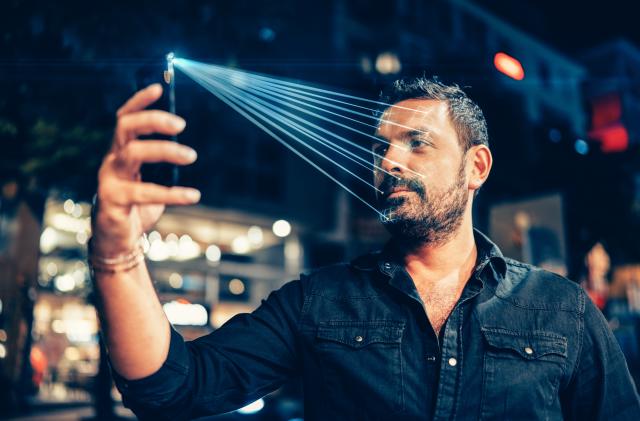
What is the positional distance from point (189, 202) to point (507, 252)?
17.1 ft

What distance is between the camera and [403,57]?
22.8m

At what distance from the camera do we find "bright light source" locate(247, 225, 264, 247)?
1969 centimetres

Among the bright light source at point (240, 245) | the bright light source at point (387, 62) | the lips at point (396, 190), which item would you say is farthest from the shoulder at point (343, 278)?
the bright light source at point (387, 62)

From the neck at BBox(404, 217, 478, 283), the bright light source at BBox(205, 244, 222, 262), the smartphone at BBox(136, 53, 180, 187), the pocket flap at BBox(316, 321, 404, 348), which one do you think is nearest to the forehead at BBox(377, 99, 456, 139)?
the neck at BBox(404, 217, 478, 283)

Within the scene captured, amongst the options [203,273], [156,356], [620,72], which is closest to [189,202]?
[156,356]

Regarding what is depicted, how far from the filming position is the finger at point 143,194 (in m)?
1.34

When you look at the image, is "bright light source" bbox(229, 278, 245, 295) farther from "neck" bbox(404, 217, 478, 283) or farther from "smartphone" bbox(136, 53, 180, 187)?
"smartphone" bbox(136, 53, 180, 187)

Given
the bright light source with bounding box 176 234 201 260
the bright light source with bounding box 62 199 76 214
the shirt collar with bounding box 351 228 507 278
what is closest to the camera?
the shirt collar with bounding box 351 228 507 278

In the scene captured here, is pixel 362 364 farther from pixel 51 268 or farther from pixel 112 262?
pixel 51 268

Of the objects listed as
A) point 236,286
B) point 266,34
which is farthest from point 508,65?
point 236,286

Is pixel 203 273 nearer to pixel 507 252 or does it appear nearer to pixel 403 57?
pixel 403 57

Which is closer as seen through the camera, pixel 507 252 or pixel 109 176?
pixel 109 176

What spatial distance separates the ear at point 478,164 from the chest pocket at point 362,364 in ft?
2.90

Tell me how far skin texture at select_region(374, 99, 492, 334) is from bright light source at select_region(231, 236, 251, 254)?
56.8 ft
